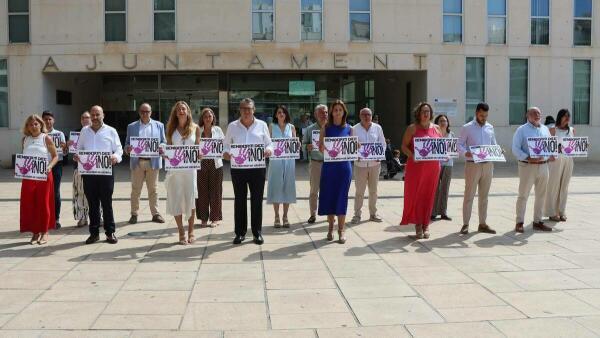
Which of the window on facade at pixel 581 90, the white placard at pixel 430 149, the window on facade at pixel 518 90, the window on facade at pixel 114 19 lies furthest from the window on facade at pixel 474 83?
the white placard at pixel 430 149

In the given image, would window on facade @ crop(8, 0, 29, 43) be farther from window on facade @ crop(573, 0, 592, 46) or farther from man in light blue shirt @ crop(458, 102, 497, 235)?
window on facade @ crop(573, 0, 592, 46)

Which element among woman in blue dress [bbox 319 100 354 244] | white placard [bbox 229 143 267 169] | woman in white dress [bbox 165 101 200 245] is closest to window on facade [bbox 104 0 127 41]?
woman in white dress [bbox 165 101 200 245]

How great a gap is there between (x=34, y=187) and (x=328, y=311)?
5125mm

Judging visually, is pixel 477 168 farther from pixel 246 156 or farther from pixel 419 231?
pixel 246 156

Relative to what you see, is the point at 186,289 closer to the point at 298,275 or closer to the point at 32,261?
the point at 298,275

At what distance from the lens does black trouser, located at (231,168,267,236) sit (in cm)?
870

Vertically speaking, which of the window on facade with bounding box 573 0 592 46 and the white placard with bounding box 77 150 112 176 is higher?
the window on facade with bounding box 573 0 592 46

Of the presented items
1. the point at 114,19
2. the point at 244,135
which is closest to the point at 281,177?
the point at 244,135

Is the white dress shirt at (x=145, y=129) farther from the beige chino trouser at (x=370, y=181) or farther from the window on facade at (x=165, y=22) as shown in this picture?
the window on facade at (x=165, y=22)

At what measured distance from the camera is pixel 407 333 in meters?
5.05

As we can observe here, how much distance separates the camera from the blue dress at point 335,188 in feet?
28.6

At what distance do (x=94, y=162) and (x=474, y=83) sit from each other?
1778cm

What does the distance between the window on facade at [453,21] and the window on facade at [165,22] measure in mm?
9877

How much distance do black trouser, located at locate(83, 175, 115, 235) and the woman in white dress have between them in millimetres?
827
